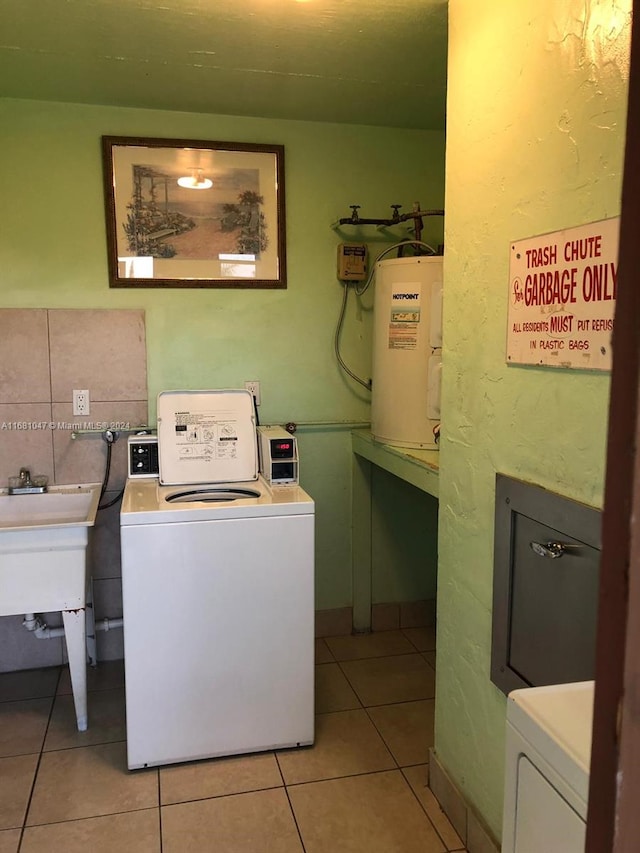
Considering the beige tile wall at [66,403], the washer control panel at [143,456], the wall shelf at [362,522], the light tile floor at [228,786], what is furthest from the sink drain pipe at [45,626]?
the wall shelf at [362,522]

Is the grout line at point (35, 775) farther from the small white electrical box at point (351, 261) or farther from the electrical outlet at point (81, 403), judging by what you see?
the small white electrical box at point (351, 261)

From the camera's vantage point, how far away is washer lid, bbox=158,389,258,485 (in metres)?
2.58

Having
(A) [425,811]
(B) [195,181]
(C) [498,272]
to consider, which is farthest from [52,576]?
(C) [498,272]

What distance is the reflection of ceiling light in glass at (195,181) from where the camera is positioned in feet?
8.93

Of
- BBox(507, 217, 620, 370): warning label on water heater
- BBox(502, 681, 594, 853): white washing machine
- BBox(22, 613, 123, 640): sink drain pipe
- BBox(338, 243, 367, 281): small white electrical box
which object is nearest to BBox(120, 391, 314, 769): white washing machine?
BBox(22, 613, 123, 640): sink drain pipe

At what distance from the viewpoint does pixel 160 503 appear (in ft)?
7.18

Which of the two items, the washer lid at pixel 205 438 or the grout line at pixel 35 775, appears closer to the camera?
the grout line at pixel 35 775

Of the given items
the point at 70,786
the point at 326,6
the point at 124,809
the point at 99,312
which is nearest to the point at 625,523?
the point at 326,6

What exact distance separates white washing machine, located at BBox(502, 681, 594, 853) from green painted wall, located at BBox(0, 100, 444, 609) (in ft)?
6.81

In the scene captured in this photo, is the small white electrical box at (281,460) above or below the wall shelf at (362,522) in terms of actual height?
above

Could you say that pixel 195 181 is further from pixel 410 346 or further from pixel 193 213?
pixel 410 346

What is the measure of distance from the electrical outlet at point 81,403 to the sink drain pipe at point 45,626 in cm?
80

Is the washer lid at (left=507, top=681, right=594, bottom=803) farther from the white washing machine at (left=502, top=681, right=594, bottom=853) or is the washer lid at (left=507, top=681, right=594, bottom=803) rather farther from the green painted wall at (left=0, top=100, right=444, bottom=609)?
the green painted wall at (left=0, top=100, right=444, bottom=609)

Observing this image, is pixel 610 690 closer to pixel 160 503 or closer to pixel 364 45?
pixel 160 503
